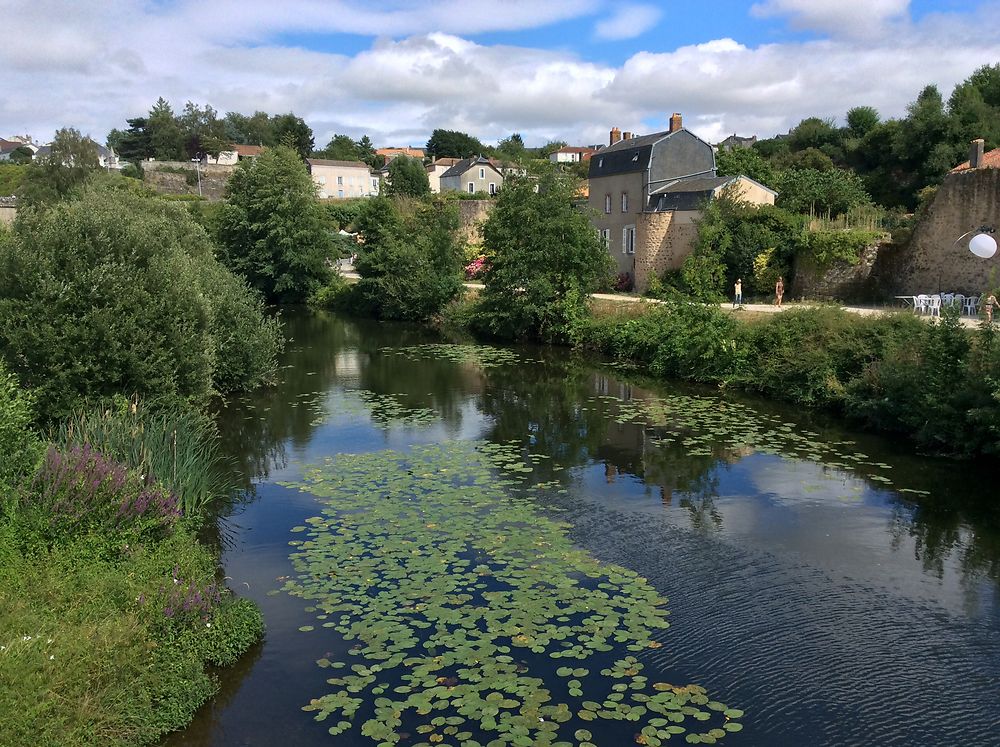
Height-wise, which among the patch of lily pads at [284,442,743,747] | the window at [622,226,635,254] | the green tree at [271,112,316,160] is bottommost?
the patch of lily pads at [284,442,743,747]

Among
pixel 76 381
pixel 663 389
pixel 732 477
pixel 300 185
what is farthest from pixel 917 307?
pixel 300 185

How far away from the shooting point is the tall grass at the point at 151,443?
10570 millimetres

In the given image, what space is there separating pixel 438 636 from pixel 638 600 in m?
2.46

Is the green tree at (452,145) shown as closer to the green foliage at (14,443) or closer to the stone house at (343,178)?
the stone house at (343,178)

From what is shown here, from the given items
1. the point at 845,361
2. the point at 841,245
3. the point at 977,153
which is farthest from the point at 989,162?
the point at 845,361

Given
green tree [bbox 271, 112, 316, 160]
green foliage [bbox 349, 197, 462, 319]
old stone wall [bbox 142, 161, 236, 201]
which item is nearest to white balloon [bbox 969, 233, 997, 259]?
green foliage [bbox 349, 197, 462, 319]

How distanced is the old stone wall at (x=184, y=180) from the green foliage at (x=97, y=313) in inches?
2670

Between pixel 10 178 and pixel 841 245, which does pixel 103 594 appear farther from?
pixel 10 178

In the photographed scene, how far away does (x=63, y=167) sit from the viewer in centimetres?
4669

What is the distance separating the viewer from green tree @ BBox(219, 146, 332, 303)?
1722 inches

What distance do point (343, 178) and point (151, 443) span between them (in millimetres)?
81254

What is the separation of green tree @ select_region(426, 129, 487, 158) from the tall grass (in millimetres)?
93445

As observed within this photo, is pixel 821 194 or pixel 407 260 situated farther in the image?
pixel 407 260

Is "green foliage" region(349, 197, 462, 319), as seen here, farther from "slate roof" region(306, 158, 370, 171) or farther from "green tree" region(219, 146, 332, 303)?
"slate roof" region(306, 158, 370, 171)
